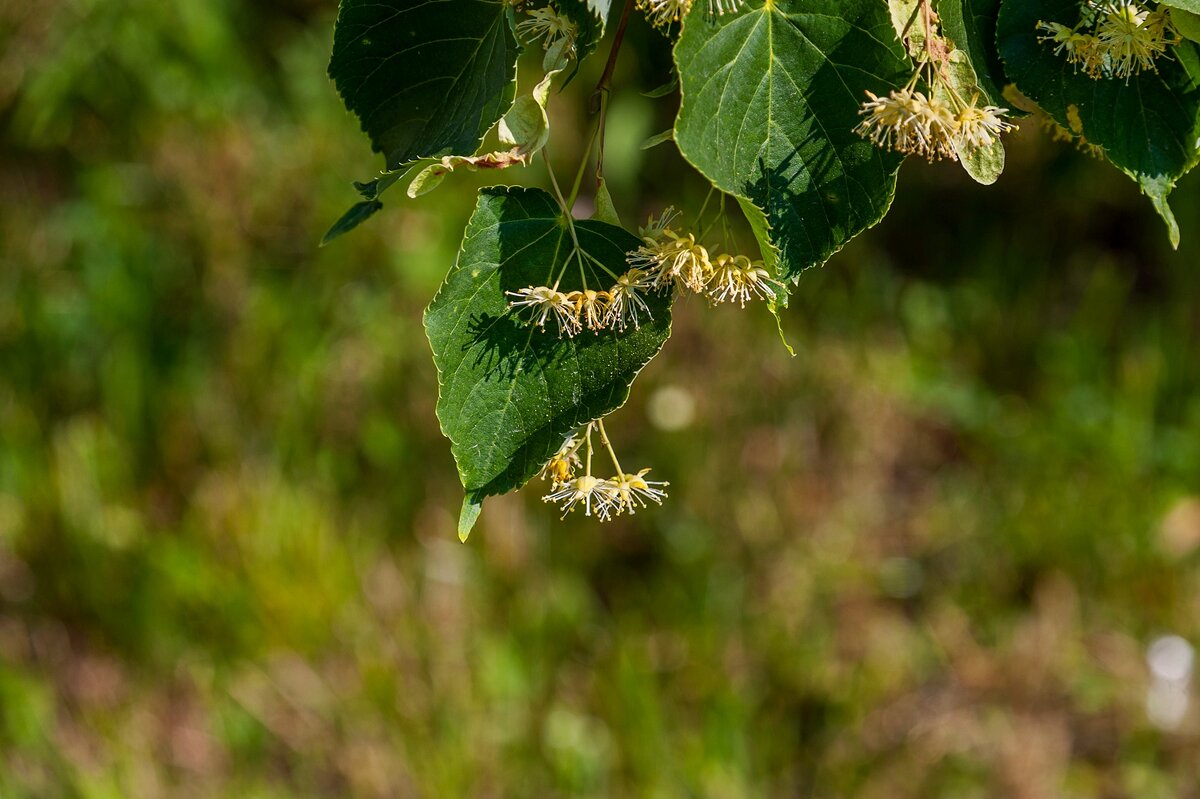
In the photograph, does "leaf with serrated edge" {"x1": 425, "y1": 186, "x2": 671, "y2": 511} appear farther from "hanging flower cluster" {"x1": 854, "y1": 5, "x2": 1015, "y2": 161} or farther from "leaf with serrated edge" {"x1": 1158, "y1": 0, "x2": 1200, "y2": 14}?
"leaf with serrated edge" {"x1": 1158, "y1": 0, "x2": 1200, "y2": 14}

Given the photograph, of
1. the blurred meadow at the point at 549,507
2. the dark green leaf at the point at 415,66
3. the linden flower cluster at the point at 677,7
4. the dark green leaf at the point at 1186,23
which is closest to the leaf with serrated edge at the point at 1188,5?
the dark green leaf at the point at 1186,23

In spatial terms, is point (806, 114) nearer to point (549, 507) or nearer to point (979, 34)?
point (979, 34)

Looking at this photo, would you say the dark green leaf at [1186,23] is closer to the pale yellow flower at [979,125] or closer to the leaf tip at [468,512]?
the pale yellow flower at [979,125]

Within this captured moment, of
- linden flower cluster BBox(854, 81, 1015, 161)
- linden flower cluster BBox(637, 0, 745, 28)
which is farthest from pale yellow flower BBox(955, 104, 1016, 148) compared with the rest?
linden flower cluster BBox(637, 0, 745, 28)

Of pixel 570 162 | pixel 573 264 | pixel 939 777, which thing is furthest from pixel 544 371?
pixel 570 162

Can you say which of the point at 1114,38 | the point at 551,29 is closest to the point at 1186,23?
the point at 1114,38

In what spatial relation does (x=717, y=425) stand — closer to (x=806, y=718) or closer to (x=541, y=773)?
(x=806, y=718)

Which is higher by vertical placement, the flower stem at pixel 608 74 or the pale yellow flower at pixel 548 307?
the flower stem at pixel 608 74
